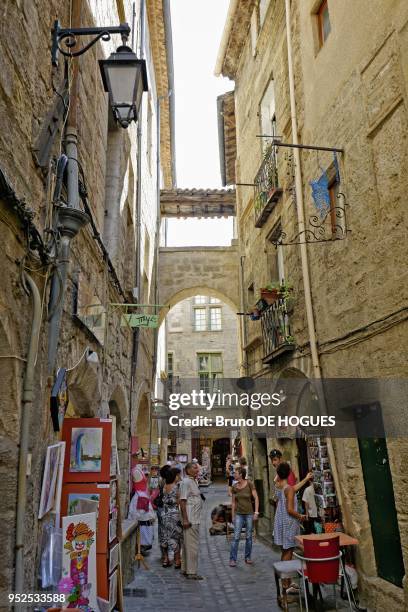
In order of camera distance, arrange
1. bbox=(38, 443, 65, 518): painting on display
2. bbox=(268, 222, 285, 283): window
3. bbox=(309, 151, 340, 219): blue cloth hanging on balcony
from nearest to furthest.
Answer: bbox=(38, 443, 65, 518): painting on display → bbox=(309, 151, 340, 219): blue cloth hanging on balcony → bbox=(268, 222, 285, 283): window

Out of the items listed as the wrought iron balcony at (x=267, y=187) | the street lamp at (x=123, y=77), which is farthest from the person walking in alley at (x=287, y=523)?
the wrought iron balcony at (x=267, y=187)

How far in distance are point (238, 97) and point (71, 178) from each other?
9.96 m

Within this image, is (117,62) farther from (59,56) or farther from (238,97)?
(238,97)

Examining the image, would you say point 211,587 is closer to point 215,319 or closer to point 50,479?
point 50,479

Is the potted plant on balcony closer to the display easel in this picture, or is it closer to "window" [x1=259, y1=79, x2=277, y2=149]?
"window" [x1=259, y1=79, x2=277, y2=149]

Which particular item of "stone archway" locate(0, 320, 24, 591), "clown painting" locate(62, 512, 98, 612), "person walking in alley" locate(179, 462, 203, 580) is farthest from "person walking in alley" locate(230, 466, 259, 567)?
"stone archway" locate(0, 320, 24, 591)

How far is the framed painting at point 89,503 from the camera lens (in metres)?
4.14

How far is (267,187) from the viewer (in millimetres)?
9336

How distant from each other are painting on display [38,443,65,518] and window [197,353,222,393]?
24.1 metres

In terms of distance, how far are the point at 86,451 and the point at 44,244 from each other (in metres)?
1.77

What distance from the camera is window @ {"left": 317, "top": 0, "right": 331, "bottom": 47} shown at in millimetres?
7116

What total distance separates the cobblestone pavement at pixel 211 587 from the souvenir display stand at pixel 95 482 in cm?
134

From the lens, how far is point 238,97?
1309cm

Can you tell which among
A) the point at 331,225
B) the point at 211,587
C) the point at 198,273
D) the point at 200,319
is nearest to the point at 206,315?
the point at 200,319
